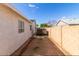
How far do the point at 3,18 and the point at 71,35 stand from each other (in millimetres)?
3296

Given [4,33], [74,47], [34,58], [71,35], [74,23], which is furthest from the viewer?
[74,23]

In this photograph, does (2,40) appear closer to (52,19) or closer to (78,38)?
(78,38)

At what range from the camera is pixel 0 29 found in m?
5.12

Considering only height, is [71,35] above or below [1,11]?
below

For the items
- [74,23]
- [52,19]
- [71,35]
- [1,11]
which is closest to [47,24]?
[52,19]

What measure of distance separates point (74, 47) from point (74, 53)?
0.28 meters

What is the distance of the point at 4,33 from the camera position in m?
5.52

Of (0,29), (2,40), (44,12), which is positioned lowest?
(2,40)

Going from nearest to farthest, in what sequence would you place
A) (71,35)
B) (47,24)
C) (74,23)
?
(71,35) < (74,23) < (47,24)

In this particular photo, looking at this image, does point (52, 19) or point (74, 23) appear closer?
point (74, 23)

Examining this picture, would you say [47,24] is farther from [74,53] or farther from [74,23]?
[74,53]

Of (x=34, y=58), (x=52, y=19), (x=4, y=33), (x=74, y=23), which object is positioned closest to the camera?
(x=34, y=58)

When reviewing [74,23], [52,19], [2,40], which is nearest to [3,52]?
[2,40]

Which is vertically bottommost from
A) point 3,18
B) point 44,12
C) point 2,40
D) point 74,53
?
point 74,53
